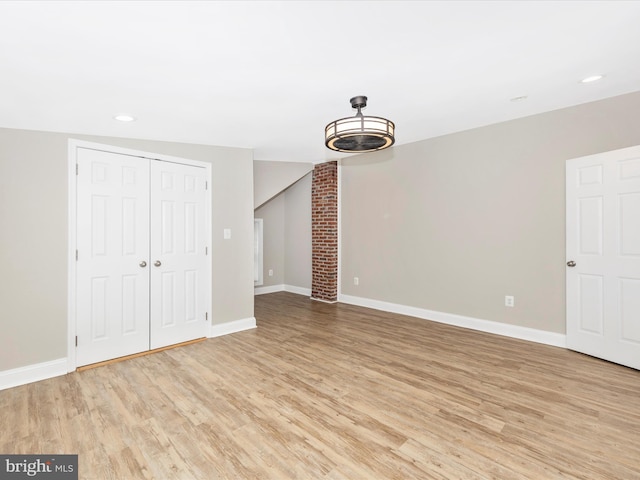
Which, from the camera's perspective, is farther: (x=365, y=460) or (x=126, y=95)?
(x=126, y=95)

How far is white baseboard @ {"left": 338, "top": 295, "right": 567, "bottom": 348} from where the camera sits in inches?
142

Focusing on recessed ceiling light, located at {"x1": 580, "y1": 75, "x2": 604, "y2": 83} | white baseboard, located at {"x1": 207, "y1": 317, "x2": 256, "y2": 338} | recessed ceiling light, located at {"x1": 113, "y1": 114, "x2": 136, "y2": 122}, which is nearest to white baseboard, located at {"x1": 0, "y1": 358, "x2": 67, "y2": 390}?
white baseboard, located at {"x1": 207, "y1": 317, "x2": 256, "y2": 338}

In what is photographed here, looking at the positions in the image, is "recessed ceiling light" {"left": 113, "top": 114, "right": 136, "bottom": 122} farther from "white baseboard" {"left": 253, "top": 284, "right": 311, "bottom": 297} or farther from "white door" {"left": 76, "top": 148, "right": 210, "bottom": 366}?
"white baseboard" {"left": 253, "top": 284, "right": 311, "bottom": 297}

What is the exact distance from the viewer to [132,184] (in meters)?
3.52

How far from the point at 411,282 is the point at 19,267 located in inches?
180

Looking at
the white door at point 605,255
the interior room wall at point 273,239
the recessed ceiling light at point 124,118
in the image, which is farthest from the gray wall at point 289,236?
the white door at point 605,255

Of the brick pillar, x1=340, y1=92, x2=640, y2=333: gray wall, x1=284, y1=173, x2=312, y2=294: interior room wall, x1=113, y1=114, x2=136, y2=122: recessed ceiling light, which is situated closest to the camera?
x1=113, y1=114, x2=136, y2=122: recessed ceiling light

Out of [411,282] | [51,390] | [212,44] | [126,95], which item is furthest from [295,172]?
[51,390]

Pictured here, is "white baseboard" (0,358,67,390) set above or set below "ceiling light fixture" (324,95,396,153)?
below

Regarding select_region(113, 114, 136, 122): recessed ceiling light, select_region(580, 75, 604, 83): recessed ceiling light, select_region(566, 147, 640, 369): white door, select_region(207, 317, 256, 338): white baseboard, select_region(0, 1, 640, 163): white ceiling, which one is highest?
select_region(580, 75, 604, 83): recessed ceiling light

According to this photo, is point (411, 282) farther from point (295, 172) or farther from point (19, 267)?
point (19, 267)

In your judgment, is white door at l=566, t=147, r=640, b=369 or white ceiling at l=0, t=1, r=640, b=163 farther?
white door at l=566, t=147, r=640, b=369

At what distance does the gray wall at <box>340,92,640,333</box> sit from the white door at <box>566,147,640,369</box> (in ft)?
0.46

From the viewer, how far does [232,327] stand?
4.26 meters
